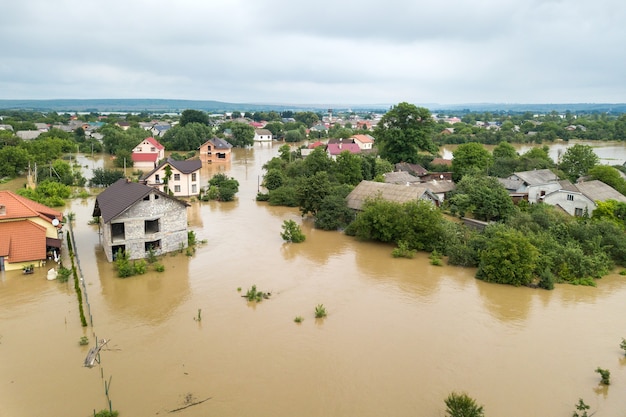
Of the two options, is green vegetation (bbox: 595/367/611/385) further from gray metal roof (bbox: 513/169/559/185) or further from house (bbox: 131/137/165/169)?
house (bbox: 131/137/165/169)

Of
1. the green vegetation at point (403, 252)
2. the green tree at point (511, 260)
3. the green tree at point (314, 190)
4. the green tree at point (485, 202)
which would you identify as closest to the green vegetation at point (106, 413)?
the green vegetation at point (403, 252)

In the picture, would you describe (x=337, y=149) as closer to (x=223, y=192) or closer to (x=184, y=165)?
(x=223, y=192)

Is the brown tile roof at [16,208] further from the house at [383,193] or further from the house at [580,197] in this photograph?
the house at [580,197]

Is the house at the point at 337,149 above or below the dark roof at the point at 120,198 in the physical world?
above

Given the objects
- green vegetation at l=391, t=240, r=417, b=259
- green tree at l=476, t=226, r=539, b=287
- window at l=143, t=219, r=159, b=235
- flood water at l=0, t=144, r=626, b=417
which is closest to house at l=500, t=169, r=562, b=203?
flood water at l=0, t=144, r=626, b=417

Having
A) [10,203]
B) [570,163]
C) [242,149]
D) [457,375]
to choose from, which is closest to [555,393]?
[457,375]

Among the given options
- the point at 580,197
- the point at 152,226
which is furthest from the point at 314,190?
the point at 580,197
